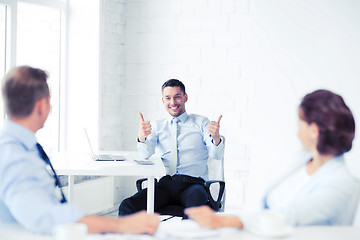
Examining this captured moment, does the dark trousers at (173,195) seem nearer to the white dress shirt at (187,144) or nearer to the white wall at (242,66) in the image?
the white dress shirt at (187,144)

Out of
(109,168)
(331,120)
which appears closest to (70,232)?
(331,120)

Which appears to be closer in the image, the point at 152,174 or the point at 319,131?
the point at 319,131

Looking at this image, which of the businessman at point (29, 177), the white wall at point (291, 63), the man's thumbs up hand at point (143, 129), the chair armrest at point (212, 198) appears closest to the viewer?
the businessman at point (29, 177)

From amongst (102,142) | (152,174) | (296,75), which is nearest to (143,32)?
(102,142)

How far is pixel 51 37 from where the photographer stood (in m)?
3.96

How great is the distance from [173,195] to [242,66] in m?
1.50

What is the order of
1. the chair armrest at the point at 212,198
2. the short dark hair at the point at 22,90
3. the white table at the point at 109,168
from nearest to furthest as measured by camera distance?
1. the short dark hair at the point at 22,90
2. the white table at the point at 109,168
3. the chair armrest at the point at 212,198

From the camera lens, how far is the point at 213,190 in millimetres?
2914

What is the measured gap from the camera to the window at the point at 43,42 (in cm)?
352

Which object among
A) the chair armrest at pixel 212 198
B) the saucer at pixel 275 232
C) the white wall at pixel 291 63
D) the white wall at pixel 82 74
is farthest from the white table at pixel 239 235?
the white wall at pixel 82 74

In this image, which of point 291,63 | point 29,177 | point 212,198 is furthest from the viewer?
point 291,63

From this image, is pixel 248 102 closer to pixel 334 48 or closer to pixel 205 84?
pixel 205 84

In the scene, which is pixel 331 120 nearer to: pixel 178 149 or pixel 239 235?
pixel 239 235

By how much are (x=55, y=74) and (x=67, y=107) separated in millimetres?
313
